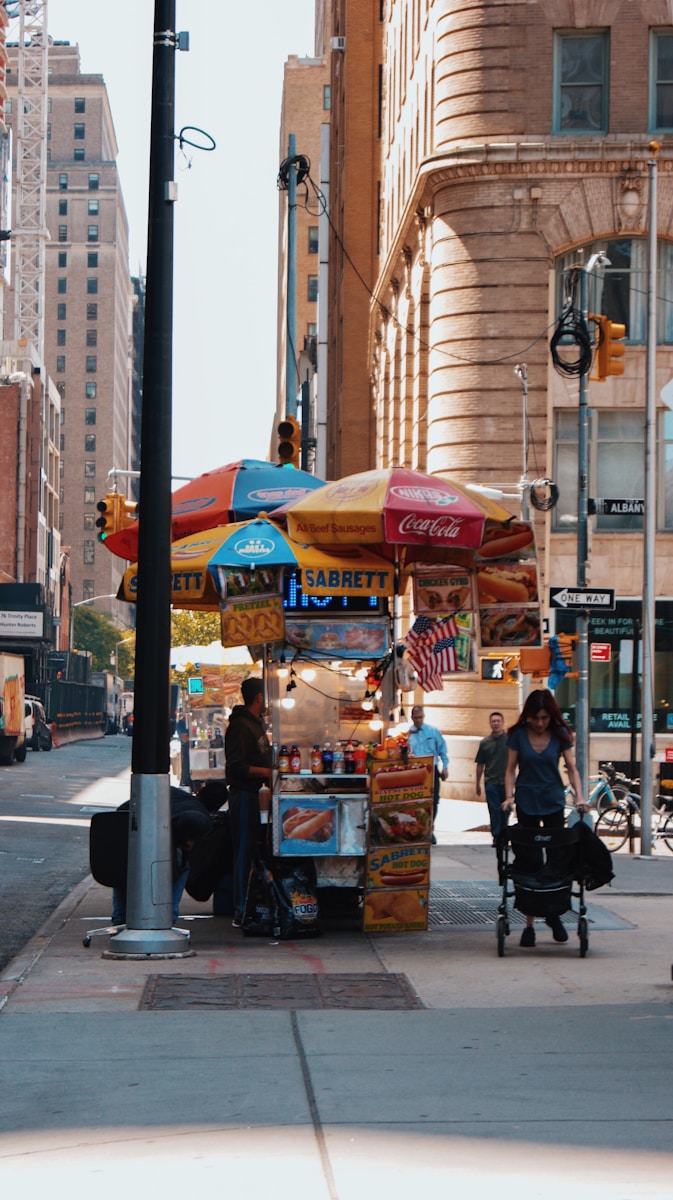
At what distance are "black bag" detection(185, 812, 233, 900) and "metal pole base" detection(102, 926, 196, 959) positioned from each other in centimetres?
152

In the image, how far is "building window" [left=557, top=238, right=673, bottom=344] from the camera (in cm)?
3297

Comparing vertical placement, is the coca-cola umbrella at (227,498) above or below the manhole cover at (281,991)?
above

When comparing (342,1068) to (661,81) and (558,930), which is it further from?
(661,81)

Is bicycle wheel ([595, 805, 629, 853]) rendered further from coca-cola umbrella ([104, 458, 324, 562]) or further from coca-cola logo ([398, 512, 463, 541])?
coca-cola logo ([398, 512, 463, 541])

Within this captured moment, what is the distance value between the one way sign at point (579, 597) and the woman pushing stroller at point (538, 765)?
748 cm

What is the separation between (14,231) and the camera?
132 meters

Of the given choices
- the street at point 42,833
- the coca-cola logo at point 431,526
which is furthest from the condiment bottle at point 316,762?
the street at point 42,833

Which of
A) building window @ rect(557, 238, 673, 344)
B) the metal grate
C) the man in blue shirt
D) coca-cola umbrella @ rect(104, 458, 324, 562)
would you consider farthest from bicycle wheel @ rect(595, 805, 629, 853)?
building window @ rect(557, 238, 673, 344)

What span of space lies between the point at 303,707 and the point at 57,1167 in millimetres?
8013

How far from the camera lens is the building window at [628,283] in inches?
1298

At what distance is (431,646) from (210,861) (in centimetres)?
257

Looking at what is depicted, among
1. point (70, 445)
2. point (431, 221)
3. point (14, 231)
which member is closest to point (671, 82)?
point (431, 221)

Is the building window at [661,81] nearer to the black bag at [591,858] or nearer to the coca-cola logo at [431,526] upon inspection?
the coca-cola logo at [431,526]

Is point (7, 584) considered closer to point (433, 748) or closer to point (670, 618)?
point (670, 618)
